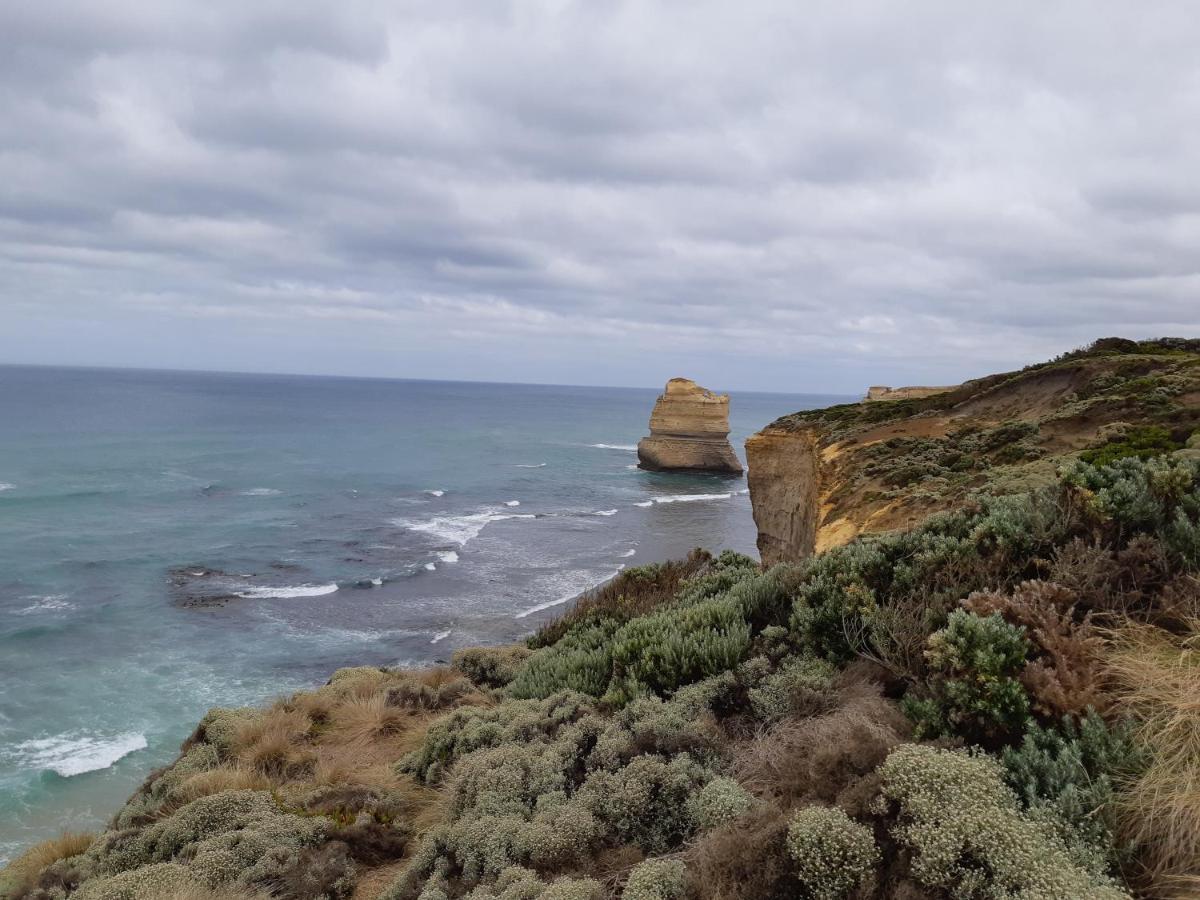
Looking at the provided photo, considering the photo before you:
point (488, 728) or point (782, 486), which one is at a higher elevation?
point (782, 486)

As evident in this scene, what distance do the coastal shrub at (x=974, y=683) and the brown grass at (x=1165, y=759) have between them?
562 mm

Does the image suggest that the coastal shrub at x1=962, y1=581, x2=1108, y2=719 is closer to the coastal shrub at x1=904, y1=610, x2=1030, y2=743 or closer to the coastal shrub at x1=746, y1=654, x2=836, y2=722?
the coastal shrub at x1=904, y1=610, x2=1030, y2=743

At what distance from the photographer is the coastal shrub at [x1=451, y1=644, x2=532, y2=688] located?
33.3 ft

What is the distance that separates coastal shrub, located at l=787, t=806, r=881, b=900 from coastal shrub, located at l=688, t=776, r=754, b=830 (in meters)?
0.65

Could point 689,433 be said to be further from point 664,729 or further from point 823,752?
point 823,752

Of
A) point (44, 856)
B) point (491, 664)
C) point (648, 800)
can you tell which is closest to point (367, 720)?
point (491, 664)

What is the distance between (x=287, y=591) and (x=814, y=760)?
85.8 feet

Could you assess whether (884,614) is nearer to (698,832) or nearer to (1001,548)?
(1001,548)

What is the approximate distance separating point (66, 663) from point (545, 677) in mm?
18448

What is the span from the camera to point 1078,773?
3.52m

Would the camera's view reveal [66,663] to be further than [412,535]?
No

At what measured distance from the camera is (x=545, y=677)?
8180 mm

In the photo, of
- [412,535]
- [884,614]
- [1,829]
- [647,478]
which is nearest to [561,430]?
[647,478]

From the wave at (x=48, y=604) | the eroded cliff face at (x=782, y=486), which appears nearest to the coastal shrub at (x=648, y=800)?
the eroded cliff face at (x=782, y=486)
